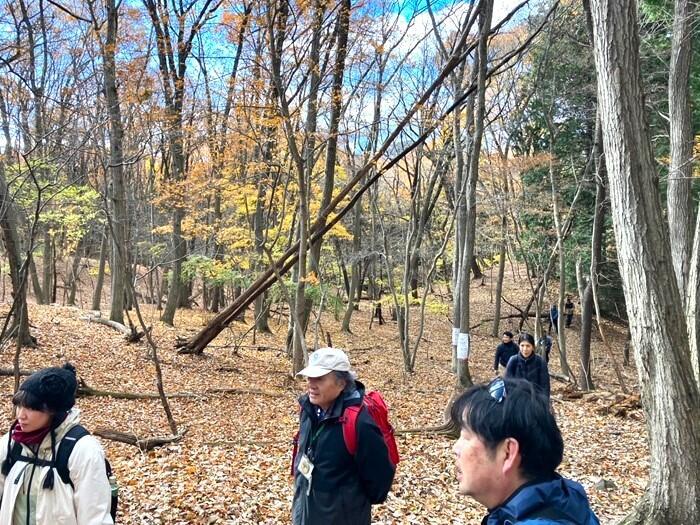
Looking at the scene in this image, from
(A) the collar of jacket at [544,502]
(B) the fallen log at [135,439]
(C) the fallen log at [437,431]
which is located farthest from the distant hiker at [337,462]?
(C) the fallen log at [437,431]

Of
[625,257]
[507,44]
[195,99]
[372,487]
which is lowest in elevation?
[372,487]

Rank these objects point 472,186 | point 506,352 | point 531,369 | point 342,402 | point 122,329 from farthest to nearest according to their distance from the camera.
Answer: point 122,329 → point 506,352 → point 472,186 → point 531,369 → point 342,402

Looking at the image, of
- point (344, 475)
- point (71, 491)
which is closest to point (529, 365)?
point (344, 475)

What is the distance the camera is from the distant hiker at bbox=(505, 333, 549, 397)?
692cm

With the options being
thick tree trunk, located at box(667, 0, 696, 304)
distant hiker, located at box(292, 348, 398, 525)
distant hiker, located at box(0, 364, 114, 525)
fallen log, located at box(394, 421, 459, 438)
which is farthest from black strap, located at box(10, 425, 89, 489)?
thick tree trunk, located at box(667, 0, 696, 304)

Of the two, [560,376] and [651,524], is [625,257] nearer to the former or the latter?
[651,524]

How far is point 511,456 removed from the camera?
1.32 m

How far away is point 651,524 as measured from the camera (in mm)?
3922

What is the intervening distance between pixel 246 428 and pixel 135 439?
1880mm

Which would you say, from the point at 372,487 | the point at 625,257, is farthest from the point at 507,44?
the point at 372,487

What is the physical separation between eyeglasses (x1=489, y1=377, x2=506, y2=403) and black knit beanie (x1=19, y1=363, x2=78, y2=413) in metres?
2.05

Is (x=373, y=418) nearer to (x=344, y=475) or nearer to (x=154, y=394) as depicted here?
(x=344, y=475)

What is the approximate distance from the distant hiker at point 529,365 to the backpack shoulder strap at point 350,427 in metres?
4.85

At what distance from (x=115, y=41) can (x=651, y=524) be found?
14626 millimetres
